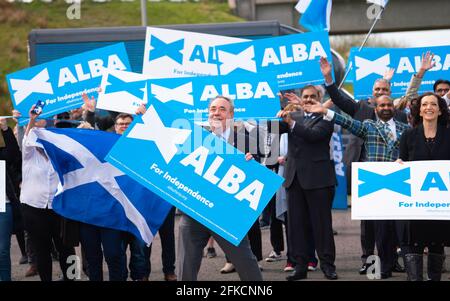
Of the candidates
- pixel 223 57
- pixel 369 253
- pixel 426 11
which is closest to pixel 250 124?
pixel 223 57

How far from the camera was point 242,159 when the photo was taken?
760cm

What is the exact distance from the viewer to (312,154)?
32.6 feet

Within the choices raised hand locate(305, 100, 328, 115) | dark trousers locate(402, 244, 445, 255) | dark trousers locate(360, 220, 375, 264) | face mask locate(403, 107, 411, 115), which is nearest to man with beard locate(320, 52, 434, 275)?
dark trousers locate(360, 220, 375, 264)

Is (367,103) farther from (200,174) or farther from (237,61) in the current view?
(200,174)

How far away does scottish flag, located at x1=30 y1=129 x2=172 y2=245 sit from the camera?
886 centimetres

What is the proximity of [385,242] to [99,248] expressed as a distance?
325 cm

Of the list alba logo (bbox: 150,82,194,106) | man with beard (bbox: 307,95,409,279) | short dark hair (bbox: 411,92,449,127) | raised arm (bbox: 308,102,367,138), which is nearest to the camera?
short dark hair (bbox: 411,92,449,127)

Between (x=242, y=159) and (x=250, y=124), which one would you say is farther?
(x=250, y=124)

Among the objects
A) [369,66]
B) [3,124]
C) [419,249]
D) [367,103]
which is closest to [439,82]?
[369,66]

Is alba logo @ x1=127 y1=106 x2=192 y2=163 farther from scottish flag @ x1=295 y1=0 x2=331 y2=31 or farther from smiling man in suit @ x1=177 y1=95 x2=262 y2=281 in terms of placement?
scottish flag @ x1=295 y1=0 x2=331 y2=31

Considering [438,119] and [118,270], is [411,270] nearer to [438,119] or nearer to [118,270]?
[438,119]

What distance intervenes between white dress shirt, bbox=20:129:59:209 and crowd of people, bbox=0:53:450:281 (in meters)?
0.01

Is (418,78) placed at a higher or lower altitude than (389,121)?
higher

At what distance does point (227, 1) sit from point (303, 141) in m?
32.6
